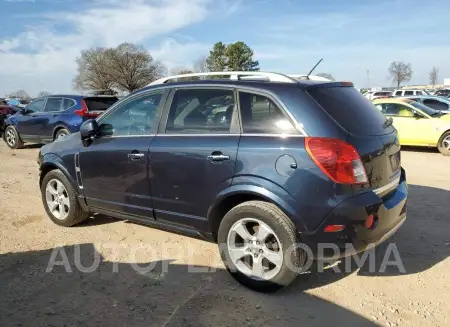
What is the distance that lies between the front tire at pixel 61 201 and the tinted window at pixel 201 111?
5.77 feet

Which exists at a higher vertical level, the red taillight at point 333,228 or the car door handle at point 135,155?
the car door handle at point 135,155

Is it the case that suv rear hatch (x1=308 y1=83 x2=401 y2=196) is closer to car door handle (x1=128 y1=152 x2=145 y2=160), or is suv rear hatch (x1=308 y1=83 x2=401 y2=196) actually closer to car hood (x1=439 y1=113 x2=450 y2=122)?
car door handle (x1=128 y1=152 x2=145 y2=160)

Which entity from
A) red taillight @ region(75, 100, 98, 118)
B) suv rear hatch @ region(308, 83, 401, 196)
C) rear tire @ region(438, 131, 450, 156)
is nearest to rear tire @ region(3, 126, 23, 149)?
red taillight @ region(75, 100, 98, 118)

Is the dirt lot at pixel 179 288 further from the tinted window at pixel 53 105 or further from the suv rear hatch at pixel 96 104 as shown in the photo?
the tinted window at pixel 53 105

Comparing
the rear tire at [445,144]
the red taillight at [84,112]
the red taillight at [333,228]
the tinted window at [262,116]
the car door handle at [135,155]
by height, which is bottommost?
the rear tire at [445,144]

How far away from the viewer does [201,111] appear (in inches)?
145

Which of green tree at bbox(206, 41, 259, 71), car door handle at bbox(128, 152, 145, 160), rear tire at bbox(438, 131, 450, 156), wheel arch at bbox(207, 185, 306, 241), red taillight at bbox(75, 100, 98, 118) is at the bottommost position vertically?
rear tire at bbox(438, 131, 450, 156)

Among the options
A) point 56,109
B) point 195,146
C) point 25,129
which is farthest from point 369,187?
point 25,129

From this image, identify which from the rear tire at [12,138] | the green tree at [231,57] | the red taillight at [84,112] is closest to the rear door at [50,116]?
the red taillight at [84,112]

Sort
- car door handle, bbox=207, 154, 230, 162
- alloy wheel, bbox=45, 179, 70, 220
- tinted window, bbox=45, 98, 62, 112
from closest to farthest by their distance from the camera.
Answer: car door handle, bbox=207, 154, 230, 162 < alloy wheel, bbox=45, 179, 70, 220 < tinted window, bbox=45, 98, 62, 112

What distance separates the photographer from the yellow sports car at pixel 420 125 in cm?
1047

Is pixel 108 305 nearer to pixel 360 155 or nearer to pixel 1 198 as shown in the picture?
pixel 360 155

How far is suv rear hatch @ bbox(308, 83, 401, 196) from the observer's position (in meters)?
3.13

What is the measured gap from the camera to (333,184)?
2.93 meters
